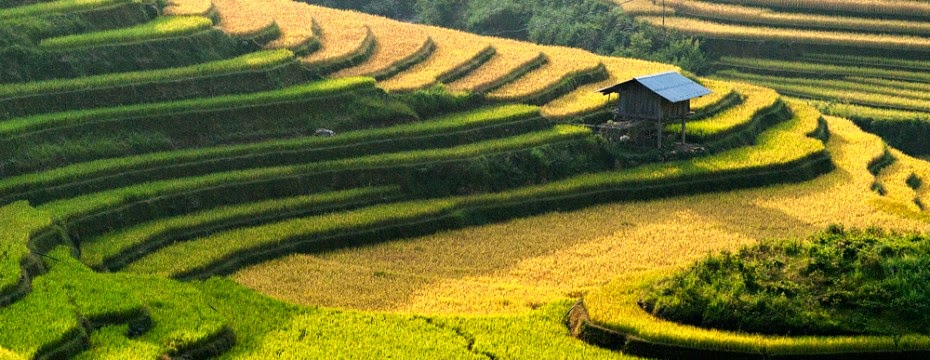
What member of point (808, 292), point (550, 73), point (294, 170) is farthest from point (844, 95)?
point (808, 292)

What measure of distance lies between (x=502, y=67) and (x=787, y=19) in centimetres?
1405

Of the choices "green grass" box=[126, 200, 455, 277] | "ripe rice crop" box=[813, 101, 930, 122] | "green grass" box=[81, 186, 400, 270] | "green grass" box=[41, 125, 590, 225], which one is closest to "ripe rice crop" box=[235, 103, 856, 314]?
"green grass" box=[126, 200, 455, 277]

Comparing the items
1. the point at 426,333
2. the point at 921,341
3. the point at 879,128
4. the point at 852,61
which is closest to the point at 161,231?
the point at 426,333

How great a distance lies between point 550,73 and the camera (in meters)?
32.2

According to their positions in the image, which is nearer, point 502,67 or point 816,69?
point 502,67

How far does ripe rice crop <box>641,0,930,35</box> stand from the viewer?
1609 inches

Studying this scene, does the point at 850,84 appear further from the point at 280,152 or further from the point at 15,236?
the point at 15,236

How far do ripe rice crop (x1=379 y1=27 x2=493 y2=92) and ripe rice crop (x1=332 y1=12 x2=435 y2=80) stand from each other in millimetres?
213

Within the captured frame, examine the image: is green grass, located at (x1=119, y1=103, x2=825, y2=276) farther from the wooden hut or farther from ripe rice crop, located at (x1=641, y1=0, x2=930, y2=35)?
ripe rice crop, located at (x1=641, y1=0, x2=930, y2=35)

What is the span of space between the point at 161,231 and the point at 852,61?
82.5ft

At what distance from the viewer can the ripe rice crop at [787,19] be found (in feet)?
134

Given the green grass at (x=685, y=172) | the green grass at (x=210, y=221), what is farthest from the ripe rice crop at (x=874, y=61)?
the green grass at (x=210, y=221)

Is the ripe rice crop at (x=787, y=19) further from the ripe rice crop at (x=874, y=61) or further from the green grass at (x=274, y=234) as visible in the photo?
the green grass at (x=274, y=234)

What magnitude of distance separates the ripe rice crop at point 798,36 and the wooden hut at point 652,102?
45.0 ft
